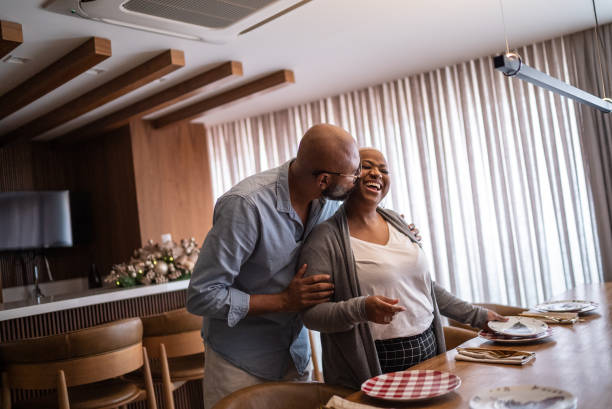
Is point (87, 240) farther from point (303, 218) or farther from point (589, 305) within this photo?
point (589, 305)

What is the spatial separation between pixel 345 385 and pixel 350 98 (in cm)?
411

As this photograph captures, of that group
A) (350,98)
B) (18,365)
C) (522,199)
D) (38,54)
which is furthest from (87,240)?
(522,199)

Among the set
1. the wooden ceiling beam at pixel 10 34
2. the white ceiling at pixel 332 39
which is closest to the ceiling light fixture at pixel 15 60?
the white ceiling at pixel 332 39

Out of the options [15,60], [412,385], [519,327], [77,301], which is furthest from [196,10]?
[412,385]

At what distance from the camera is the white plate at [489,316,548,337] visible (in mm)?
1794

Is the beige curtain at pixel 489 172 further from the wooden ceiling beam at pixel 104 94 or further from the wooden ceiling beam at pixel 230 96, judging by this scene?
the wooden ceiling beam at pixel 104 94

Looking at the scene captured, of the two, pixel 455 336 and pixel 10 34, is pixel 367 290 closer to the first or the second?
pixel 455 336

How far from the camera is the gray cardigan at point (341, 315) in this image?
5.32ft

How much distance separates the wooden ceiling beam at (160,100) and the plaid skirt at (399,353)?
2877 mm

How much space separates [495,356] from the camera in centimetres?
157

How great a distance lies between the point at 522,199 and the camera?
15.1 ft

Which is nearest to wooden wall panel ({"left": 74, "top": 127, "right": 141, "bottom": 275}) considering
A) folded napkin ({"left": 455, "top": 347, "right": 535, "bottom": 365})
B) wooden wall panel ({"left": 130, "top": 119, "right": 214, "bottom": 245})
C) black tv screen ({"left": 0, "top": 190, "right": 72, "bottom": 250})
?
wooden wall panel ({"left": 130, "top": 119, "right": 214, "bottom": 245})

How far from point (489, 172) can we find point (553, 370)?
3.52 m

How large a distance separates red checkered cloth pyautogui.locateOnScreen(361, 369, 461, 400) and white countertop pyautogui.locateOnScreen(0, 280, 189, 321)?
7.67ft
